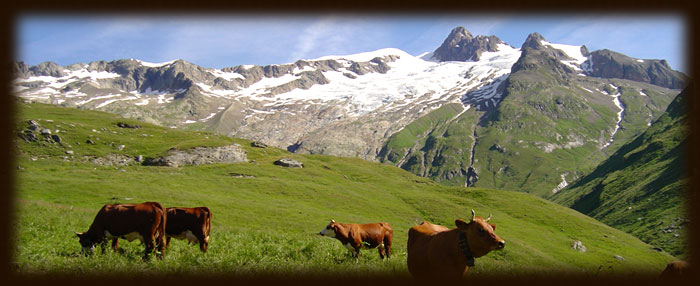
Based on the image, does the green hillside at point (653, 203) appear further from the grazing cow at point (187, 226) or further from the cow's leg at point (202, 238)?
the grazing cow at point (187, 226)

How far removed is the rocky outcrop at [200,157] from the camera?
104 m

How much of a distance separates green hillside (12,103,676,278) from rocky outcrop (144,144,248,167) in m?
5.40

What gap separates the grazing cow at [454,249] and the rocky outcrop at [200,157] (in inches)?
4211

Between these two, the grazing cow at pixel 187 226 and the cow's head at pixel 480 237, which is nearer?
the cow's head at pixel 480 237

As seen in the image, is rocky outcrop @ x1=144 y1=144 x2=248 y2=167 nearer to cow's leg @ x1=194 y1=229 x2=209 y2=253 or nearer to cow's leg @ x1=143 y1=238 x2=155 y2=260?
cow's leg @ x1=194 y1=229 x2=209 y2=253

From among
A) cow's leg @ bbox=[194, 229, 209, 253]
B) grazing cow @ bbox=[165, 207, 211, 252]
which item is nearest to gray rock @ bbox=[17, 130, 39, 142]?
grazing cow @ bbox=[165, 207, 211, 252]

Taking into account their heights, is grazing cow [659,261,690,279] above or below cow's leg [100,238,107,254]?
above

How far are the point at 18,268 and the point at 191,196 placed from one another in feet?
179

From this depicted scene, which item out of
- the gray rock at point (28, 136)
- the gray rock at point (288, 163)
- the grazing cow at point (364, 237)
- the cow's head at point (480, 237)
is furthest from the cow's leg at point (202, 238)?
the gray rock at point (288, 163)

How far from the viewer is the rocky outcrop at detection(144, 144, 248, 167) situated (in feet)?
340

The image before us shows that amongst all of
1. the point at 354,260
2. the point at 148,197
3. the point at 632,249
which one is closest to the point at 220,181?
the point at 148,197

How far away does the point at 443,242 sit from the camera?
34.3ft

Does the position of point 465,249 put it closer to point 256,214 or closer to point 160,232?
point 160,232

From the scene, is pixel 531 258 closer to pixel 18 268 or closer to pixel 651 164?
pixel 18 268
